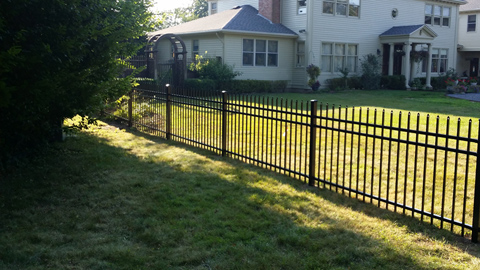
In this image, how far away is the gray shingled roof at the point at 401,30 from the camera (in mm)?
28025

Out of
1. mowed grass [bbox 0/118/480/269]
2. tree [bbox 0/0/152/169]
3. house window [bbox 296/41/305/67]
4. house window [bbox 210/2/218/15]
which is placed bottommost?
mowed grass [bbox 0/118/480/269]

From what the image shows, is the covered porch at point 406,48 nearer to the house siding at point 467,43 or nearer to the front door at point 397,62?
the front door at point 397,62

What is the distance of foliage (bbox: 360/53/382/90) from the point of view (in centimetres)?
2747

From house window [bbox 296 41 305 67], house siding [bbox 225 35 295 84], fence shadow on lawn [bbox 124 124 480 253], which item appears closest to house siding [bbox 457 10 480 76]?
house window [bbox 296 41 305 67]

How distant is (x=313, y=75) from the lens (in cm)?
2550

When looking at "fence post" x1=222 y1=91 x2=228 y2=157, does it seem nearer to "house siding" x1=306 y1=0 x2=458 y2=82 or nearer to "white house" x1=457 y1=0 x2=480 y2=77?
"house siding" x1=306 y1=0 x2=458 y2=82

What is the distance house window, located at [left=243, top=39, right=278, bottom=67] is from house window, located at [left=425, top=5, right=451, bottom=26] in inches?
493

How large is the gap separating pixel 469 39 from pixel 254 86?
21.0m

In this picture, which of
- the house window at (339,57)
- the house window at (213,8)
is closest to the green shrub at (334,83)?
the house window at (339,57)

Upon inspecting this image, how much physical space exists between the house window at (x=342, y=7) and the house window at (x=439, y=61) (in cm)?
738

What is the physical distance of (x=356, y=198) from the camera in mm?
6352

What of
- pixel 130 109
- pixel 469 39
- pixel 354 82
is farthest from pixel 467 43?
pixel 130 109

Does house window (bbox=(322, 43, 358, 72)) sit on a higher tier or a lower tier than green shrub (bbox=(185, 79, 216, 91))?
higher

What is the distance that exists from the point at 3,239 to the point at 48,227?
52cm
